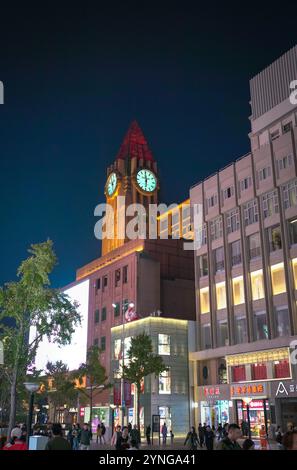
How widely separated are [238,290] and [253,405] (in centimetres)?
1147

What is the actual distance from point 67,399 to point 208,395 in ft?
84.3

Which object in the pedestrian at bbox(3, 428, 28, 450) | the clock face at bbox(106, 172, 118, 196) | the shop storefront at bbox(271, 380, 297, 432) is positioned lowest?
the pedestrian at bbox(3, 428, 28, 450)

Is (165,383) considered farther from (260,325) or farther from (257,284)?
(257,284)

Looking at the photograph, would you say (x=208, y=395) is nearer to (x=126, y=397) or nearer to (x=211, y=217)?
(x=126, y=397)

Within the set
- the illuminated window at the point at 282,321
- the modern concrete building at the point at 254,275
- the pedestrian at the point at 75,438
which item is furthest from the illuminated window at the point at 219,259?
the pedestrian at the point at 75,438

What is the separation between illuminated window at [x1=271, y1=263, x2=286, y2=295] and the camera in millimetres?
45894

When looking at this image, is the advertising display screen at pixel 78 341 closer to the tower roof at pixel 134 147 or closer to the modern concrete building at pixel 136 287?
the modern concrete building at pixel 136 287

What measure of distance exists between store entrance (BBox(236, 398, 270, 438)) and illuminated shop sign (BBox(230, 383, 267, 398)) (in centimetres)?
76

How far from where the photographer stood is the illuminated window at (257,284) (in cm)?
4800

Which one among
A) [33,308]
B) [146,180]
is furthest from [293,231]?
Result: [146,180]

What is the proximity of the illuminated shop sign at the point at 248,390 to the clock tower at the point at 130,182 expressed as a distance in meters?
65.2

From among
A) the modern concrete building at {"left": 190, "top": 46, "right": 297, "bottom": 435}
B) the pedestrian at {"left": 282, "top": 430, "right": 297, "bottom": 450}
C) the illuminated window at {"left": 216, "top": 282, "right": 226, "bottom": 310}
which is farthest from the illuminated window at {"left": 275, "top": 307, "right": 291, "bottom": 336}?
the pedestrian at {"left": 282, "top": 430, "right": 297, "bottom": 450}

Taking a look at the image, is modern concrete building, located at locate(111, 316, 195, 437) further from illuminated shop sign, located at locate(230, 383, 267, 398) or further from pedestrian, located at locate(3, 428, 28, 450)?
pedestrian, located at locate(3, 428, 28, 450)

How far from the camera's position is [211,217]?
183 ft
